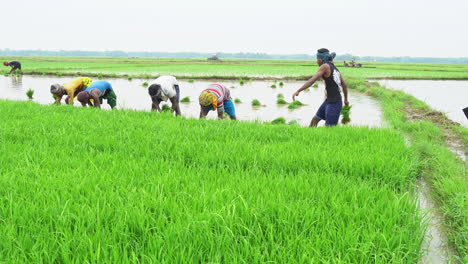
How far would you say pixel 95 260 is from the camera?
1.46 meters

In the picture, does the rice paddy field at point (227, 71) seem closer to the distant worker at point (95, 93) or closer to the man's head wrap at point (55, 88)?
the distant worker at point (95, 93)

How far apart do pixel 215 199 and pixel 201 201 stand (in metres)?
0.09

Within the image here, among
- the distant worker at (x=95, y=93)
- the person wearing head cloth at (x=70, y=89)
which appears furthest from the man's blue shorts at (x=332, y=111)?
the person wearing head cloth at (x=70, y=89)

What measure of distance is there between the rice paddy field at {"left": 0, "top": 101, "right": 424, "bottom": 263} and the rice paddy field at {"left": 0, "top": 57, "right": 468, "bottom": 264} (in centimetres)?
1

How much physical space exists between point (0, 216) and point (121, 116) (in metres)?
3.56

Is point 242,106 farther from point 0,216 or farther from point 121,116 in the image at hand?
point 0,216

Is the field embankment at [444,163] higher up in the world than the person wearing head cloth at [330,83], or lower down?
lower down

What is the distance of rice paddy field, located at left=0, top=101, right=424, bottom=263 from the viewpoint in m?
1.55

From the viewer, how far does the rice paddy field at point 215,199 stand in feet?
5.12

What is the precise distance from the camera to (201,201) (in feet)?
6.55

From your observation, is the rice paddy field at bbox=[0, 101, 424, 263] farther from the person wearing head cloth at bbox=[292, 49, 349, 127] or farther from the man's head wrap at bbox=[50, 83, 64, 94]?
the man's head wrap at bbox=[50, 83, 64, 94]

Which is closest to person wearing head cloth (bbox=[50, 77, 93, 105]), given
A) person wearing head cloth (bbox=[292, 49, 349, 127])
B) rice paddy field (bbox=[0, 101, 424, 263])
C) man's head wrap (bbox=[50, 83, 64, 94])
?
man's head wrap (bbox=[50, 83, 64, 94])

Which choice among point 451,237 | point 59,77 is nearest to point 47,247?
point 451,237

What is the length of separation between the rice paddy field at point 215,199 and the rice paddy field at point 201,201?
0.04ft
